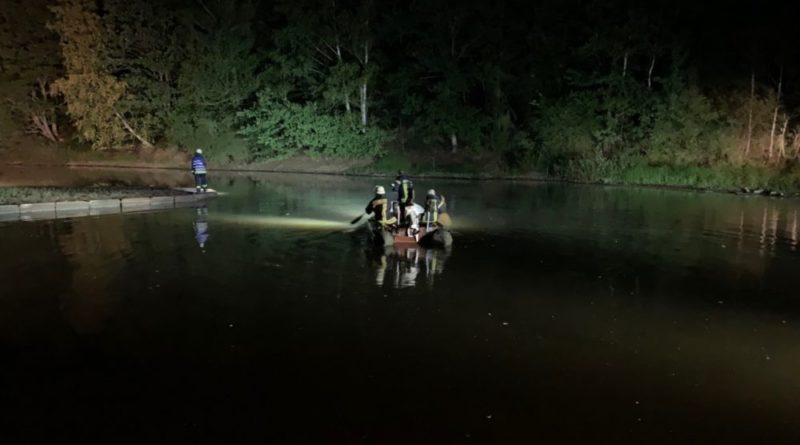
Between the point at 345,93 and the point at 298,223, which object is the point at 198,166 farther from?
the point at 345,93

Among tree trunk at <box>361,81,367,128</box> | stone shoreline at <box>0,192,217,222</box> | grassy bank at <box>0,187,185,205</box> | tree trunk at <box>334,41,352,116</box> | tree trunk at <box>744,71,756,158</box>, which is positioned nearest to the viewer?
stone shoreline at <box>0,192,217,222</box>

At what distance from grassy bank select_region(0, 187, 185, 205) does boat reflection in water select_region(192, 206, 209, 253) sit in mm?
2372

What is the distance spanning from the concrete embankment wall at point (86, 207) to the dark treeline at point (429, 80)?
58.4 feet

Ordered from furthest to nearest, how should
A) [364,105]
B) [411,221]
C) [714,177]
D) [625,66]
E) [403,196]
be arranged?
[364,105] < [625,66] < [714,177] < [403,196] < [411,221]

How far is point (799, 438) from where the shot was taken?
5.17 meters

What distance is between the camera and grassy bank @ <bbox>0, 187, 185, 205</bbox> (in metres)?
17.2

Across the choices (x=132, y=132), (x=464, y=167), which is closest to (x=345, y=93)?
(x=464, y=167)

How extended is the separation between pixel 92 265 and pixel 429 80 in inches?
1152

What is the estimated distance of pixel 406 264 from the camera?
11031mm

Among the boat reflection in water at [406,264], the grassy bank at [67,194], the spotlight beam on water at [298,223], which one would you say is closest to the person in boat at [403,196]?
the boat reflection in water at [406,264]

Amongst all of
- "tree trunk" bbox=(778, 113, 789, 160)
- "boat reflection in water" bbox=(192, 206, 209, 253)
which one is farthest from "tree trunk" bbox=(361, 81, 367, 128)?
"tree trunk" bbox=(778, 113, 789, 160)

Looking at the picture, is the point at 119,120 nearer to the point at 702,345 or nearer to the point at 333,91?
the point at 333,91

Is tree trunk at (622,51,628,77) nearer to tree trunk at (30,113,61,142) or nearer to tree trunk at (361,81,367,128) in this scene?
tree trunk at (361,81,367,128)

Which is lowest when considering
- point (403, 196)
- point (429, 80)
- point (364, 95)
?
point (403, 196)
